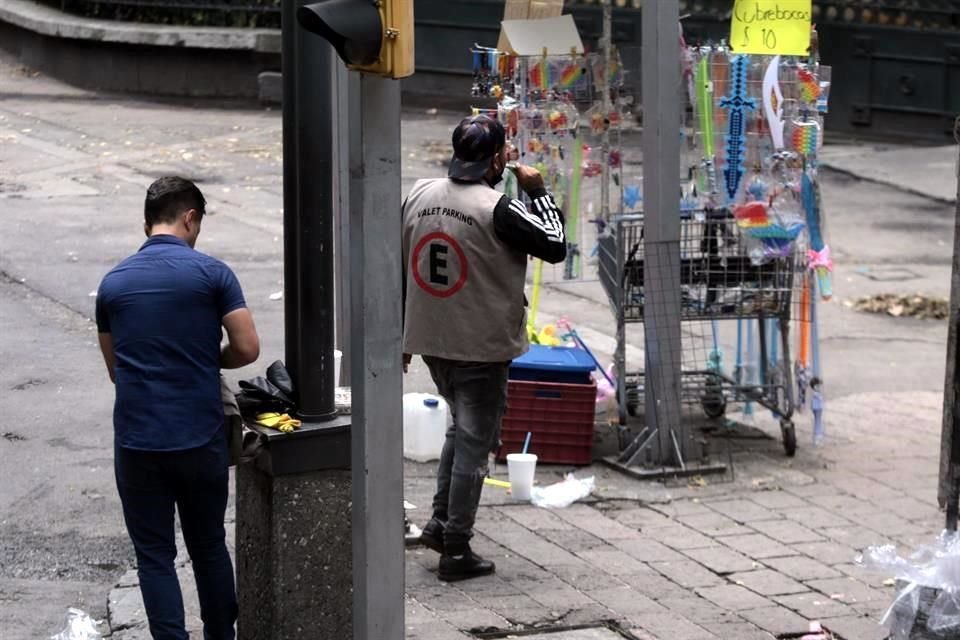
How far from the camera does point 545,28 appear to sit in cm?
839

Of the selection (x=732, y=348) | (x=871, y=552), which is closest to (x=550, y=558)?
(x=871, y=552)

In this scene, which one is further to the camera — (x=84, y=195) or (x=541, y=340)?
(x=84, y=195)

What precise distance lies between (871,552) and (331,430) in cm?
214

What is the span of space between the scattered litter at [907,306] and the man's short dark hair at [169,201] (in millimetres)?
7981

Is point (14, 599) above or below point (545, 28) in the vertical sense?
below

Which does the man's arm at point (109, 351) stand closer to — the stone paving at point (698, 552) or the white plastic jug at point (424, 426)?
the stone paving at point (698, 552)

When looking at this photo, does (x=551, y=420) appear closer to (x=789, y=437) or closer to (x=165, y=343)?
(x=789, y=437)

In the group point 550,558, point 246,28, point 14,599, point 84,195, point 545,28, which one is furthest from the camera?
point 246,28

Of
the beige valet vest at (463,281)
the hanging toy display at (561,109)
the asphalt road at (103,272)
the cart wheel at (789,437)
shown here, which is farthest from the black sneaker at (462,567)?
the cart wheel at (789,437)

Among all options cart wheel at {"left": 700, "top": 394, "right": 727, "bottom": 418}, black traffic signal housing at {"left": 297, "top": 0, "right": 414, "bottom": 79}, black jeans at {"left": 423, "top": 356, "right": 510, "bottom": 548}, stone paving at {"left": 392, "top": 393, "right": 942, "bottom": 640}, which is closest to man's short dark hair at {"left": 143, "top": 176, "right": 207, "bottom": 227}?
black traffic signal housing at {"left": 297, "top": 0, "right": 414, "bottom": 79}

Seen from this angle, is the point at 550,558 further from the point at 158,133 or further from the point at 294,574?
the point at 158,133

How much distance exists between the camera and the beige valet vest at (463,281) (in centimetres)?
662

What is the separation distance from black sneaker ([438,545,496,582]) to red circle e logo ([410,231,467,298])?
3.67 ft

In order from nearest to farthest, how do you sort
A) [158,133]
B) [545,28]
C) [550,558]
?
[550,558], [545,28], [158,133]
